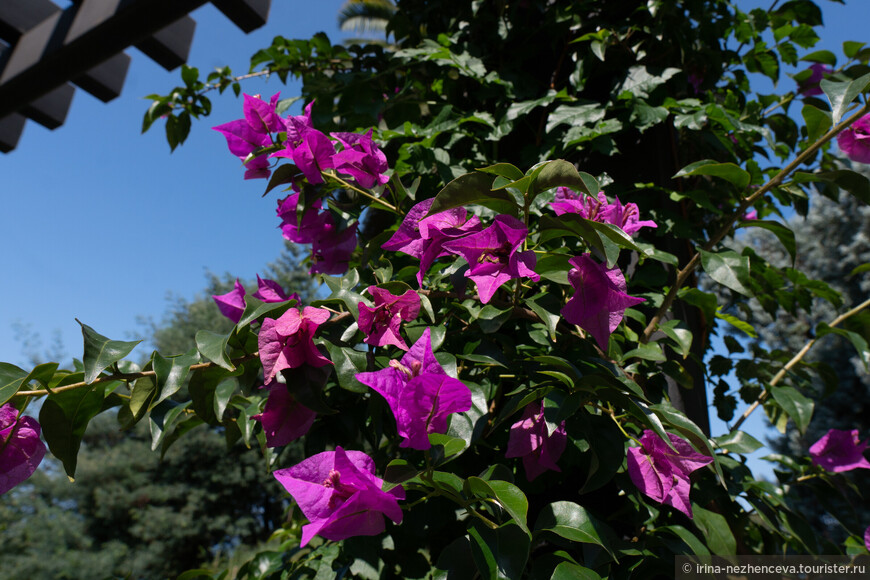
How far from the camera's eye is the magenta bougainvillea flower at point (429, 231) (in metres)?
0.57

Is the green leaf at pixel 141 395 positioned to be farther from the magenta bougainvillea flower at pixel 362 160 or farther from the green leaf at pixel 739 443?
the green leaf at pixel 739 443

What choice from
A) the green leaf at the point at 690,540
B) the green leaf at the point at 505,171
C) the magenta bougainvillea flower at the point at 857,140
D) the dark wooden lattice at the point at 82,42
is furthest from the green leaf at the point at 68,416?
the dark wooden lattice at the point at 82,42

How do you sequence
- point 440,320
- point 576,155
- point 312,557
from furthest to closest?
point 576,155 < point 312,557 < point 440,320

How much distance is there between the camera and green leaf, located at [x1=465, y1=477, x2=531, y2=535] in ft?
1.36

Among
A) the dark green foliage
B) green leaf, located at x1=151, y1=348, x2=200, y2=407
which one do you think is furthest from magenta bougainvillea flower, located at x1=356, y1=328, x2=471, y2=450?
the dark green foliage

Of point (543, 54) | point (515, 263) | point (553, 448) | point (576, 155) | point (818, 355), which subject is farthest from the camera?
point (818, 355)

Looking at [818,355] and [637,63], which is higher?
[637,63]

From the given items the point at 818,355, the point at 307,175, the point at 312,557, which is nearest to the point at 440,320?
the point at 307,175

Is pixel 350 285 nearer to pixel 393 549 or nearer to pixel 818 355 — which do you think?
pixel 393 549

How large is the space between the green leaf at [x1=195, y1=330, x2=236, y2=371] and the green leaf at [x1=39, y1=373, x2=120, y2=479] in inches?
4.2

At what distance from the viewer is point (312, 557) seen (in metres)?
0.84

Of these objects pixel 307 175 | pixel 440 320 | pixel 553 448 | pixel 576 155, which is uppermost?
pixel 576 155

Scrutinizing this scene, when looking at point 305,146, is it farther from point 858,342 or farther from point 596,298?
point 858,342

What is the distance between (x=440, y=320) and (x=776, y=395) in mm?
623
